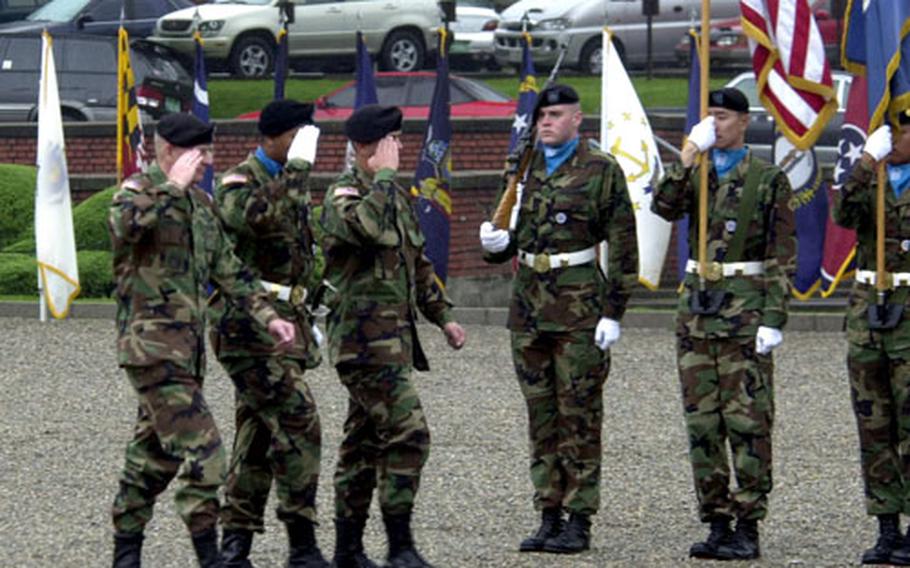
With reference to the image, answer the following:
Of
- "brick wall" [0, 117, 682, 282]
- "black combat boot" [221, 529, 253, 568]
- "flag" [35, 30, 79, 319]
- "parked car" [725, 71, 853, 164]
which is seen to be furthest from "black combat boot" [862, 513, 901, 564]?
"parked car" [725, 71, 853, 164]

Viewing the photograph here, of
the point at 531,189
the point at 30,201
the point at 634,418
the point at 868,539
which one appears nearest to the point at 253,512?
the point at 531,189

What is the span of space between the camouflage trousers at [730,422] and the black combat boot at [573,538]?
50 cm

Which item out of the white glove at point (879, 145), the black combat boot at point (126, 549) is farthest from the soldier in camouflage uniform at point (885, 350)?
the black combat boot at point (126, 549)

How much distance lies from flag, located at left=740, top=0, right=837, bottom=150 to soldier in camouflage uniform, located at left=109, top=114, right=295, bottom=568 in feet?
9.07

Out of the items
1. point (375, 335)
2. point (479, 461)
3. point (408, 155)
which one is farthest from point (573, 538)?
point (408, 155)

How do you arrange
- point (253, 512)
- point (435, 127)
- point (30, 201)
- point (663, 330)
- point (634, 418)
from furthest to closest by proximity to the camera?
point (30, 201) < point (435, 127) < point (663, 330) < point (634, 418) < point (253, 512)

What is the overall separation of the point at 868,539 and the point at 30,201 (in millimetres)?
12224

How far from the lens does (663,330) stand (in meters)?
18.0

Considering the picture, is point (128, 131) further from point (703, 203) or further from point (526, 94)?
point (703, 203)

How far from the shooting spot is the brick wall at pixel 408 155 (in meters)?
20.0

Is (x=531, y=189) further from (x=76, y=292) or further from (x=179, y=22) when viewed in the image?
(x=179, y=22)

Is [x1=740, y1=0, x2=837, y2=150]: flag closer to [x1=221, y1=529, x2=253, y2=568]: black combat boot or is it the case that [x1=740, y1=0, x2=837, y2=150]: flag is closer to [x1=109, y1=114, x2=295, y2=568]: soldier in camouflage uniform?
[x1=109, y1=114, x2=295, y2=568]: soldier in camouflage uniform

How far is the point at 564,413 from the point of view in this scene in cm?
970

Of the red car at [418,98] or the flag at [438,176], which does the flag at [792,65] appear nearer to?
the flag at [438,176]
